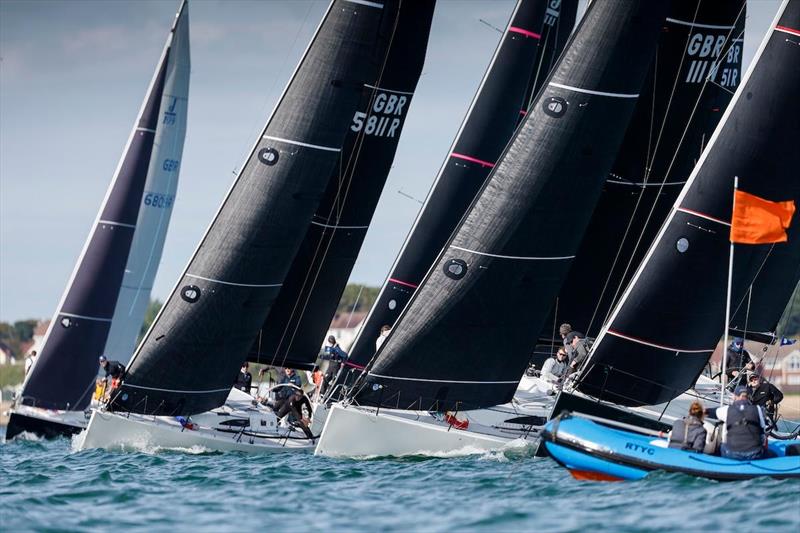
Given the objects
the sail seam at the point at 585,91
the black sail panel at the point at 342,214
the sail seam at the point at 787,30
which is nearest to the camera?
the sail seam at the point at 787,30

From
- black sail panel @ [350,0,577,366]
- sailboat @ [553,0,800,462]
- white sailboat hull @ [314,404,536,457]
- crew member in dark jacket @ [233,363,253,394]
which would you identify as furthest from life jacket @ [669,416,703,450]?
crew member in dark jacket @ [233,363,253,394]

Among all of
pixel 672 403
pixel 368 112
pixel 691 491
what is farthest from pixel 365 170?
pixel 691 491

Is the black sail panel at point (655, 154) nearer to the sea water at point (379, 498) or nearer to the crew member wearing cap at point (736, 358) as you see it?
the crew member wearing cap at point (736, 358)

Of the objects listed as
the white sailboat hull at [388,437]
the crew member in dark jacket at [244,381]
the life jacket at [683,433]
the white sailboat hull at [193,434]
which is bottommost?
the white sailboat hull at [193,434]

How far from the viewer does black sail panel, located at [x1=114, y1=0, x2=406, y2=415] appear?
26.0 metres

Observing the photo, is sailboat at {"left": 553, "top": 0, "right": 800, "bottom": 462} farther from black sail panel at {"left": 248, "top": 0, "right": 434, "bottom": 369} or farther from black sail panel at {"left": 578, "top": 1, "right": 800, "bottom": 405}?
black sail panel at {"left": 248, "top": 0, "right": 434, "bottom": 369}

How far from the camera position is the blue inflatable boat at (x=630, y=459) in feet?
62.2

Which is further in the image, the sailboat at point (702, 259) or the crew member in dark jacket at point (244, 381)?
the crew member in dark jacket at point (244, 381)

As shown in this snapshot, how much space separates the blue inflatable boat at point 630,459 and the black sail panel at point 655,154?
819 centimetres

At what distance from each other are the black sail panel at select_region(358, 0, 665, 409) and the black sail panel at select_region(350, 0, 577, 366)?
518 cm

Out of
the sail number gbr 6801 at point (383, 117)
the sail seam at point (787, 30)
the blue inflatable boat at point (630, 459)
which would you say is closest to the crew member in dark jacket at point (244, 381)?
the sail number gbr 6801 at point (383, 117)

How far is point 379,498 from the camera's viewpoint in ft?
59.7

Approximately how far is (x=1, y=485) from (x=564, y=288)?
11760 millimetres

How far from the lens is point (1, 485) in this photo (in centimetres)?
2123
